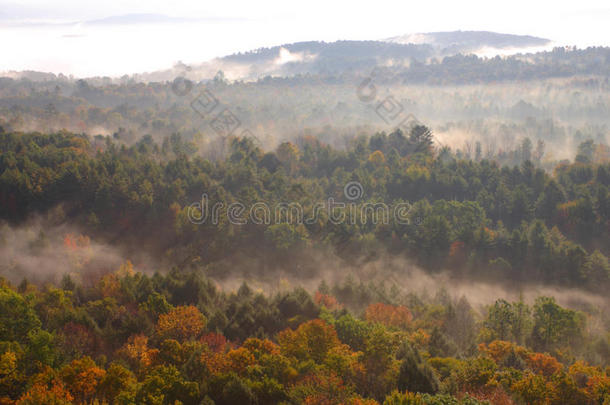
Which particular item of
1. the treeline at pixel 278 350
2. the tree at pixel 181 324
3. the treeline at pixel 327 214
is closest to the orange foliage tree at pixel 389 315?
the treeline at pixel 278 350

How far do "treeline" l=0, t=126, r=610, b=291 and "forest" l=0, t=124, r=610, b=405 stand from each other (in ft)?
1.36

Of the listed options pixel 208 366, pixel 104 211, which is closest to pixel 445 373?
pixel 208 366

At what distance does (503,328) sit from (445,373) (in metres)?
23.9

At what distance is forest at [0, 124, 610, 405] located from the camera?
42.3m

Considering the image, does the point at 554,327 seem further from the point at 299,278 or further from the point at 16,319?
the point at 16,319

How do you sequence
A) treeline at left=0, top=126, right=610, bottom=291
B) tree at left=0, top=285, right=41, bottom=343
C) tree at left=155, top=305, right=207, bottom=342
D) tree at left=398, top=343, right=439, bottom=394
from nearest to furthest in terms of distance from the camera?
tree at left=398, top=343, right=439, bottom=394
tree at left=0, top=285, right=41, bottom=343
tree at left=155, top=305, right=207, bottom=342
treeline at left=0, top=126, right=610, bottom=291

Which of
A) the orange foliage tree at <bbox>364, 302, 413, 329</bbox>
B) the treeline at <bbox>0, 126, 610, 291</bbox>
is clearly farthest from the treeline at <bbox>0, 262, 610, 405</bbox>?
the treeline at <bbox>0, 126, 610, 291</bbox>

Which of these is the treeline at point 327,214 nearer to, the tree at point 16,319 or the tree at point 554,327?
the tree at point 554,327

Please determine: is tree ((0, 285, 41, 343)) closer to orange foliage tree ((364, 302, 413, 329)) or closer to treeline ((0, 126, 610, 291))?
orange foliage tree ((364, 302, 413, 329))

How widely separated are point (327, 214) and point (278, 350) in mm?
66342

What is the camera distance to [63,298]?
63.7m

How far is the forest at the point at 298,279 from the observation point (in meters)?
42.3

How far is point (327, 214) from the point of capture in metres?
114

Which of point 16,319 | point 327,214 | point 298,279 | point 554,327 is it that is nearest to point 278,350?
point 16,319
